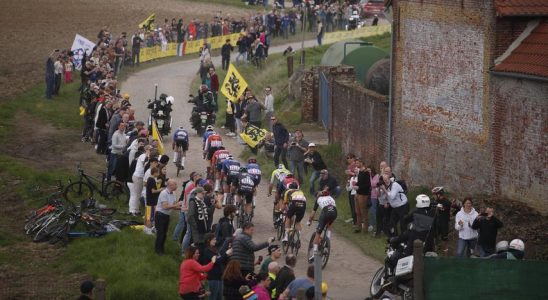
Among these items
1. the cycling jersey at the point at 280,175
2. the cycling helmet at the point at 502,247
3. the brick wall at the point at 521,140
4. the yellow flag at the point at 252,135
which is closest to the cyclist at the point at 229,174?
the cycling jersey at the point at 280,175

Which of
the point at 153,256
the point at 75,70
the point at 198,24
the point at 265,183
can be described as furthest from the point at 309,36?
the point at 153,256

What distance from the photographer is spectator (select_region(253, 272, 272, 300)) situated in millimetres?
20531

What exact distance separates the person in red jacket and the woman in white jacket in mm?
6329

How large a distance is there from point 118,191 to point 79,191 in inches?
37.0

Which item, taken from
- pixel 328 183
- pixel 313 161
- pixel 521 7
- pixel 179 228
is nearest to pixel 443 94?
pixel 521 7

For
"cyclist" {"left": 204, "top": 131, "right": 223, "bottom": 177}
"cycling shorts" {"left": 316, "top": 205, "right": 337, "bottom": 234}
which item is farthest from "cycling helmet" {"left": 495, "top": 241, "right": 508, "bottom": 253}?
"cyclist" {"left": 204, "top": 131, "right": 223, "bottom": 177}

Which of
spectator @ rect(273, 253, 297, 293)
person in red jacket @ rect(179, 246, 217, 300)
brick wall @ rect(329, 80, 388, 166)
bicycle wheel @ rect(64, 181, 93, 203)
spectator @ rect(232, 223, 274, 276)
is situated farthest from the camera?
brick wall @ rect(329, 80, 388, 166)

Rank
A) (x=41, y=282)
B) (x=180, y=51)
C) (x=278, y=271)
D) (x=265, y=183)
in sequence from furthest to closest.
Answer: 1. (x=180, y=51)
2. (x=265, y=183)
3. (x=41, y=282)
4. (x=278, y=271)

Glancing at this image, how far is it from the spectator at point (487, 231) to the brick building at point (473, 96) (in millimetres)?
2991

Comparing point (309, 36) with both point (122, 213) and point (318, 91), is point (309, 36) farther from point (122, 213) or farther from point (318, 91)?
point (122, 213)

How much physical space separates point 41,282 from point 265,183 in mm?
11672

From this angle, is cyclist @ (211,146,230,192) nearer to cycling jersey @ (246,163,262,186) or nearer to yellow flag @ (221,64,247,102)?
cycling jersey @ (246,163,262,186)

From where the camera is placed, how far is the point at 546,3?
29719 millimetres

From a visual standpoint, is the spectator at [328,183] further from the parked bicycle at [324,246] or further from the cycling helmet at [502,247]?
Result: the cycling helmet at [502,247]
